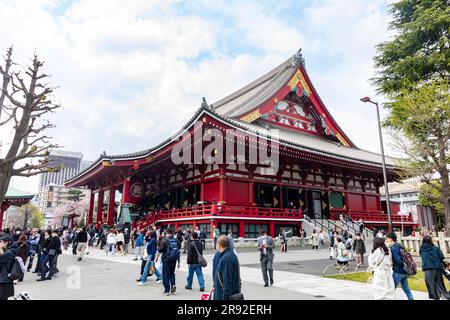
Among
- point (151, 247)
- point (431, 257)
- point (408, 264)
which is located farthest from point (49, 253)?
point (431, 257)

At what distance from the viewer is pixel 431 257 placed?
7.46m

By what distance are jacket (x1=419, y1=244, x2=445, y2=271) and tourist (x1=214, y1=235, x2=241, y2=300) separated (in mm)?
5621

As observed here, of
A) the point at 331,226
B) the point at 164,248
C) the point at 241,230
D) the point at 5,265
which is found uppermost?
the point at 331,226

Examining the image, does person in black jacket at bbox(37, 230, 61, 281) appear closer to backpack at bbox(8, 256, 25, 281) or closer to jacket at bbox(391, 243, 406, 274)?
backpack at bbox(8, 256, 25, 281)

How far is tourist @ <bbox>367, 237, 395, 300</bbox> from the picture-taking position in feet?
22.2

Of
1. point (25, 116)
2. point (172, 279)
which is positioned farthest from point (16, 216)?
point (172, 279)

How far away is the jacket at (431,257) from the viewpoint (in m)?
7.39

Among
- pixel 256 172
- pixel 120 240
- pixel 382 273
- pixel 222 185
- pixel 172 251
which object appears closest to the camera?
pixel 382 273

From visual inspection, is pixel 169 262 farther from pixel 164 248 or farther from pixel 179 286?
pixel 179 286

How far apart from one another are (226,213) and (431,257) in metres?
13.9

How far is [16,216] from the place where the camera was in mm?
89938

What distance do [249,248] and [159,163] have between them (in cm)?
1180
